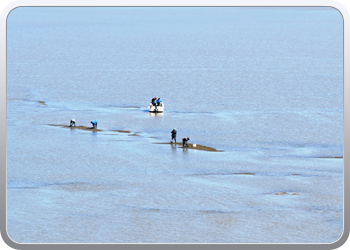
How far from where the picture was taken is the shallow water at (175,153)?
25.4m

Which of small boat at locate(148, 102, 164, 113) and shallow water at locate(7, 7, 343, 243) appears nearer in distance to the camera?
shallow water at locate(7, 7, 343, 243)

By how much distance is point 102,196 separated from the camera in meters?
30.1

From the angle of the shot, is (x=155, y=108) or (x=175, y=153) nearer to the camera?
(x=175, y=153)

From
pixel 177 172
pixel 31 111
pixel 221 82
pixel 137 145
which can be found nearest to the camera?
pixel 177 172

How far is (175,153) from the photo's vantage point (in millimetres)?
41375

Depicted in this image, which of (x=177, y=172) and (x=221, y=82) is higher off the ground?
(x=221, y=82)

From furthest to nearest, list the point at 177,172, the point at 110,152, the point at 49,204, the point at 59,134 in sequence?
the point at 59,134, the point at 110,152, the point at 177,172, the point at 49,204

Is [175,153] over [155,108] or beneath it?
beneath

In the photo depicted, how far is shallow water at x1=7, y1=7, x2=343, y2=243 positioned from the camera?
1001 inches

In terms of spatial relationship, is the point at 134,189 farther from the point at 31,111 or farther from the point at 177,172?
the point at 31,111

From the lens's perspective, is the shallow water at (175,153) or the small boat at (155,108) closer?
the shallow water at (175,153)

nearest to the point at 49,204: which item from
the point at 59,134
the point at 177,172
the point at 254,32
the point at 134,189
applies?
the point at 134,189

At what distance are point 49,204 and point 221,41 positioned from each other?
121 meters

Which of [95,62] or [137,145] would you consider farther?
[95,62]
